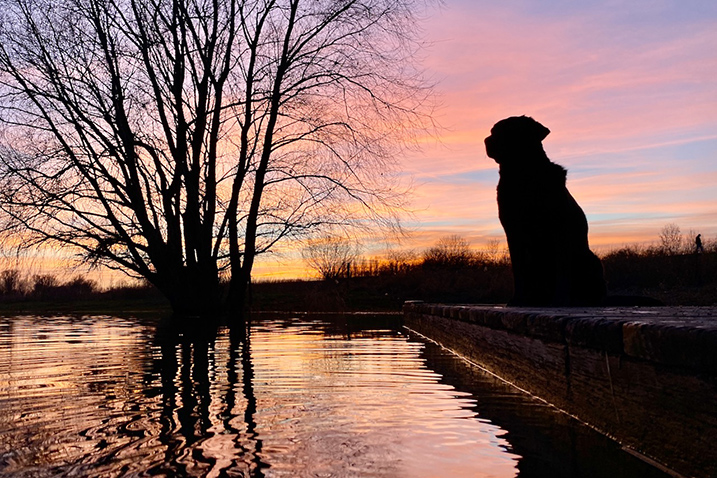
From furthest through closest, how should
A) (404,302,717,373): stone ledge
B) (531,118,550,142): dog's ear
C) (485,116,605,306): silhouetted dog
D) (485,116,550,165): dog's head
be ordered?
(531,118,550,142): dog's ear
(485,116,550,165): dog's head
(485,116,605,306): silhouetted dog
(404,302,717,373): stone ledge

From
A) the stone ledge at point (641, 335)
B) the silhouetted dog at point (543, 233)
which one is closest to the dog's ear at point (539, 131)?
the silhouetted dog at point (543, 233)

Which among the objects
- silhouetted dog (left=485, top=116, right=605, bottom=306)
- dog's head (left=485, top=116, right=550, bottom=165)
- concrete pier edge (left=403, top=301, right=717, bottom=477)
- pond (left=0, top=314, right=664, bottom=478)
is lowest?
pond (left=0, top=314, right=664, bottom=478)

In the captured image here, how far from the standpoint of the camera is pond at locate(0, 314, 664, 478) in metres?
2.52

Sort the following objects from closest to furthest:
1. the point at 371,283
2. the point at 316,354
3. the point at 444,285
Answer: the point at 316,354 → the point at 444,285 → the point at 371,283

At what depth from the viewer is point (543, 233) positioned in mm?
6195

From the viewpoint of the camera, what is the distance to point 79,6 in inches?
550

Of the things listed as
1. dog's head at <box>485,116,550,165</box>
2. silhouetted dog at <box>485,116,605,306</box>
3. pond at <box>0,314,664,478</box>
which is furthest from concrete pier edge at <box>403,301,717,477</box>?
dog's head at <box>485,116,550,165</box>

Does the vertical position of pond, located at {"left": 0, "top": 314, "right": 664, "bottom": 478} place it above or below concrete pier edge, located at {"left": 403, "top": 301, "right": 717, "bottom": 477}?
below

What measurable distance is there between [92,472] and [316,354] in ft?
13.4

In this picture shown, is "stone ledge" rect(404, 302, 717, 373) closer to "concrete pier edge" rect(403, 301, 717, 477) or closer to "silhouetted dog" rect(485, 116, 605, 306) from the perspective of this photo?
"concrete pier edge" rect(403, 301, 717, 477)

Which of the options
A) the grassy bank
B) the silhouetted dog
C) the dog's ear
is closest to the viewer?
the silhouetted dog

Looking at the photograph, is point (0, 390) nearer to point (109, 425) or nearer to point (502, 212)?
point (109, 425)

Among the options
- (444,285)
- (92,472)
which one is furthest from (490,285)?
(92,472)

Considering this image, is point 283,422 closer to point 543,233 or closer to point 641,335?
point 641,335
